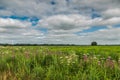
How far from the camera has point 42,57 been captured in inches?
360

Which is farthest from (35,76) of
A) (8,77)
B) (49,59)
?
(49,59)

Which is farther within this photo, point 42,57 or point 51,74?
point 42,57

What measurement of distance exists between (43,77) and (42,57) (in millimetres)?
2598

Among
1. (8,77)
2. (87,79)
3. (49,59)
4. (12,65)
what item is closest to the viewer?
(87,79)

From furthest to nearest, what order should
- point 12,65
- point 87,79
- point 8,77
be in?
point 12,65 < point 8,77 < point 87,79

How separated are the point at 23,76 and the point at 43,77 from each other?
0.72 metres

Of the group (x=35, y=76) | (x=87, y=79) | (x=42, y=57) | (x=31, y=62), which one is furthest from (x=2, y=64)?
(x=87, y=79)

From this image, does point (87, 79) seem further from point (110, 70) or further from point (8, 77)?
point (8, 77)

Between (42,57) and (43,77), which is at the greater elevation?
(42,57)

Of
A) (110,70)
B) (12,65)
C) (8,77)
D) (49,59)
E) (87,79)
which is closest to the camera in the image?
(87,79)

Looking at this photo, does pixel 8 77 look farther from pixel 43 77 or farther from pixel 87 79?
pixel 87 79

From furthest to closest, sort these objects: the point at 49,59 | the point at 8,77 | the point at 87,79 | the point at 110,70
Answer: the point at 49,59
the point at 110,70
the point at 8,77
the point at 87,79

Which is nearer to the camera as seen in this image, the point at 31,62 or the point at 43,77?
the point at 43,77

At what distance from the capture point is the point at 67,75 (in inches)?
259
